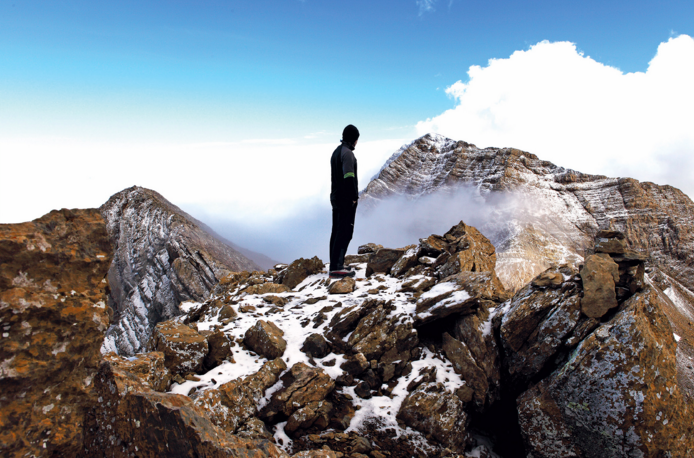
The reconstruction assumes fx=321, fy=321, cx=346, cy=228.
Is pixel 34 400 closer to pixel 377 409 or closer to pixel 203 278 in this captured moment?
pixel 377 409

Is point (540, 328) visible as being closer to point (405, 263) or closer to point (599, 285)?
point (599, 285)

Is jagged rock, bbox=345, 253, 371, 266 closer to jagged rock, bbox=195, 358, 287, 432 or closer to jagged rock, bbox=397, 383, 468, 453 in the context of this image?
jagged rock, bbox=397, 383, 468, 453

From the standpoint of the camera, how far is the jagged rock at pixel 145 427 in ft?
11.1

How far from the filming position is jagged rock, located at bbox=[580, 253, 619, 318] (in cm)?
848

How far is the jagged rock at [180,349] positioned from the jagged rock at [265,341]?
1.29 meters

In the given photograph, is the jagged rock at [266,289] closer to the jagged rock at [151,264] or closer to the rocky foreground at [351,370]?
the rocky foreground at [351,370]

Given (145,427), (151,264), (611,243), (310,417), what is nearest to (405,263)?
(611,243)

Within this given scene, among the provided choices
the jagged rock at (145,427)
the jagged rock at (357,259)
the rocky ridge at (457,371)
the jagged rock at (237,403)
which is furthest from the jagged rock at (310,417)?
the jagged rock at (357,259)

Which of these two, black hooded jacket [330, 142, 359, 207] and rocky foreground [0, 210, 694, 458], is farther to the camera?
black hooded jacket [330, 142, 359, 207]

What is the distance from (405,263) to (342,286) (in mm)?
3231

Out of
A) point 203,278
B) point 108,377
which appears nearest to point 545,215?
point 203,278

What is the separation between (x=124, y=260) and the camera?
35.2 metres

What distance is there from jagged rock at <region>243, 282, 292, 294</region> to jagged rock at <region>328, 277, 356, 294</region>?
2319 millimetres

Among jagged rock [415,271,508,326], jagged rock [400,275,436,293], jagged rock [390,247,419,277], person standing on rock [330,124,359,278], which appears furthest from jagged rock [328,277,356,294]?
jagged rock [415,271,508,326]
